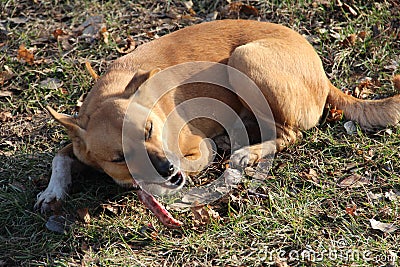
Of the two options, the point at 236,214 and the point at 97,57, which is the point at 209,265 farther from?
the point at 97,57

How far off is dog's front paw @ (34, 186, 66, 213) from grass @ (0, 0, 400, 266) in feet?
0.29

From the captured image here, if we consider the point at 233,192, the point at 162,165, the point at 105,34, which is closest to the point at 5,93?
the point at 105,34

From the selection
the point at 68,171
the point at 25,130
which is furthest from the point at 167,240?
the point at 25,130

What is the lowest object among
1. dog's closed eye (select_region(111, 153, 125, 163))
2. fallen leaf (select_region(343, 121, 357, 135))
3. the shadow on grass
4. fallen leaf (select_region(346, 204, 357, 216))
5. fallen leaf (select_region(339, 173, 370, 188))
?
the shadow on grass

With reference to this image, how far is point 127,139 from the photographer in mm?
4348

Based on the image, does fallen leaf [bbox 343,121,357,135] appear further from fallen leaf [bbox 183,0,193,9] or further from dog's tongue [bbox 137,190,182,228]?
fallen leaf [bbox 183,0,193,9]

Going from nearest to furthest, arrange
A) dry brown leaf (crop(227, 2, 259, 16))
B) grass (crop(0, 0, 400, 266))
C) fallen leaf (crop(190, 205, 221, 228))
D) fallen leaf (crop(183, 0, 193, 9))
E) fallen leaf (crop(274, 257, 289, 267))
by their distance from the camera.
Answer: fallen leaf (crop(274, 257, 289, 267)), grass (crop(0, 0, 400, 266)), fallen leaf (crop(190, 205, 221, 228)), dry brown leaf (crop(227, 2, 259, 16)), fallen leaf (crop(183, 0, 193, 9))

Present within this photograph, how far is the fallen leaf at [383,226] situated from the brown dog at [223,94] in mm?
1204

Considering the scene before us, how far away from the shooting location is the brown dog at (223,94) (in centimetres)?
473

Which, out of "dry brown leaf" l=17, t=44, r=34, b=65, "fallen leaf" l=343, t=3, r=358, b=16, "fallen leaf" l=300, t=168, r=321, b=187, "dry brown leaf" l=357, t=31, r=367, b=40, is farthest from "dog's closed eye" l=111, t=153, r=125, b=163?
"fallen leaf" l=343, t=3, r=358, b=16

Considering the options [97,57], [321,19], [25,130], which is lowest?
[25,130]

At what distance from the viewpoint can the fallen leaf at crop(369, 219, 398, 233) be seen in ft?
14.0

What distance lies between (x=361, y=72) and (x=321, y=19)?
→ 39.4 inches

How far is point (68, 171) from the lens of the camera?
16.0ft
